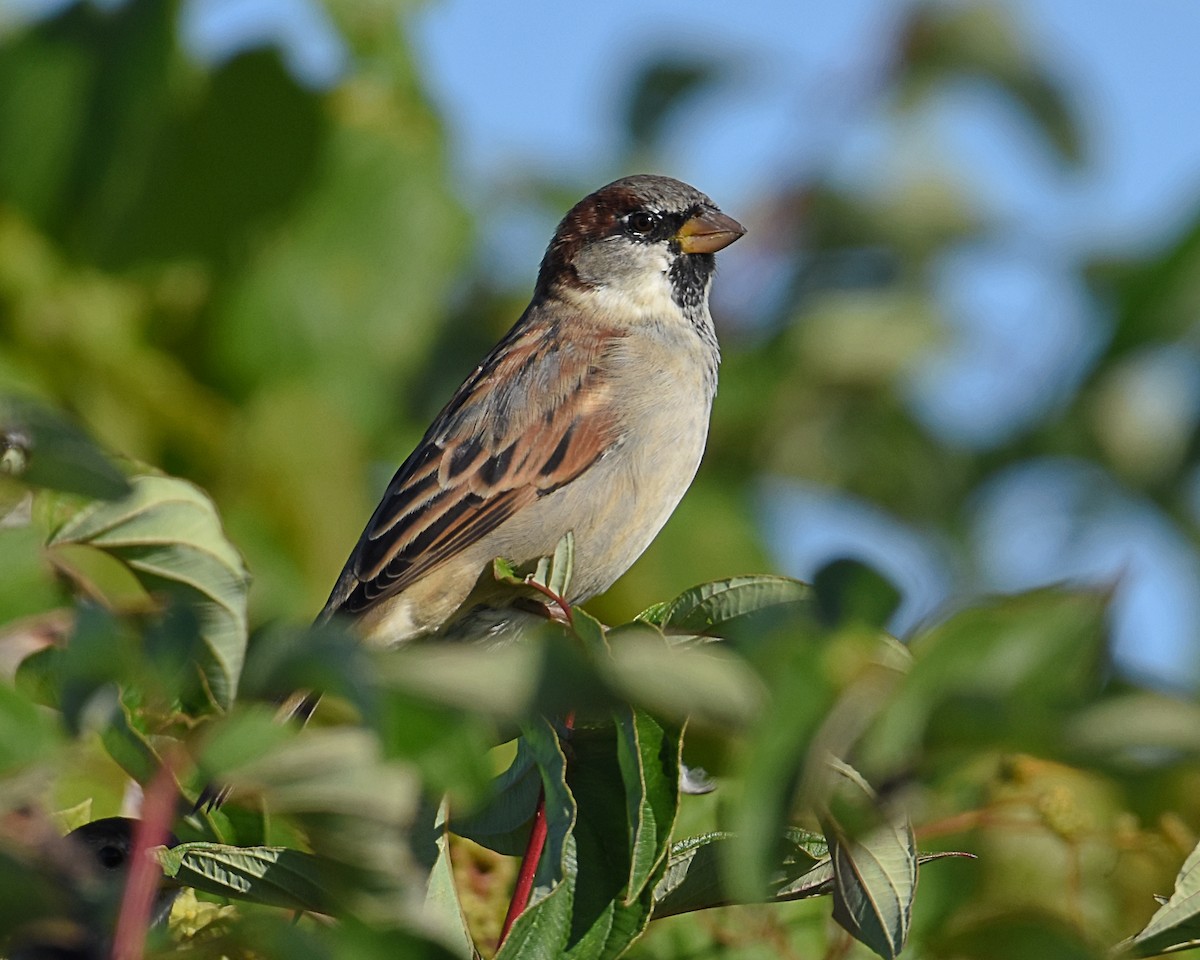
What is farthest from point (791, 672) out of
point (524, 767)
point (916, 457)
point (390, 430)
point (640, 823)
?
point (916, 457)

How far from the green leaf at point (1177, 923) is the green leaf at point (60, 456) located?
3.22 ft

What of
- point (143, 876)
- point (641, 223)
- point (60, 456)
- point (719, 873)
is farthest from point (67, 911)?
point (641, 223)

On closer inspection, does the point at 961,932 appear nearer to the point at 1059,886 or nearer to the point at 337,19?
the point at 1059,886

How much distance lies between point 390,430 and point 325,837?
2410 millimetres

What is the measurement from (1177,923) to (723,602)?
513 mm

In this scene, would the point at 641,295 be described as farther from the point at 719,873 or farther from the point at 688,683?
the point at 688,683

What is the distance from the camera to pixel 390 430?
3812 millimetres

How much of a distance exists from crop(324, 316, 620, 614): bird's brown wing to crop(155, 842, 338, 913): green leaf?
63.6 inches

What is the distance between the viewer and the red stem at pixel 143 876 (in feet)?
4.29

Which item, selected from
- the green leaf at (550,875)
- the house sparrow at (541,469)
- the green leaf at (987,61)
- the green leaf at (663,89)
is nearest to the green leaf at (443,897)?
the green leaf at (550,875)

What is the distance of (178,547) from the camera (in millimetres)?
1665

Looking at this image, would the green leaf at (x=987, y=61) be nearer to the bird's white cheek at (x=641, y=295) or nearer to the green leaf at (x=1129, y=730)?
the bird's white cheek at (x=641, y=295)

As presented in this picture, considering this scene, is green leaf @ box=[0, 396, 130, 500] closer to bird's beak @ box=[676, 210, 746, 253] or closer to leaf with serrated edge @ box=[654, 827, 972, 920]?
leaf with serrated edge @ box=[654, 827, 972, 920]

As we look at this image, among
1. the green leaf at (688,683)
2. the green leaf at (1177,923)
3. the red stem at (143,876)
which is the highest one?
the green leaf at (688,683)
